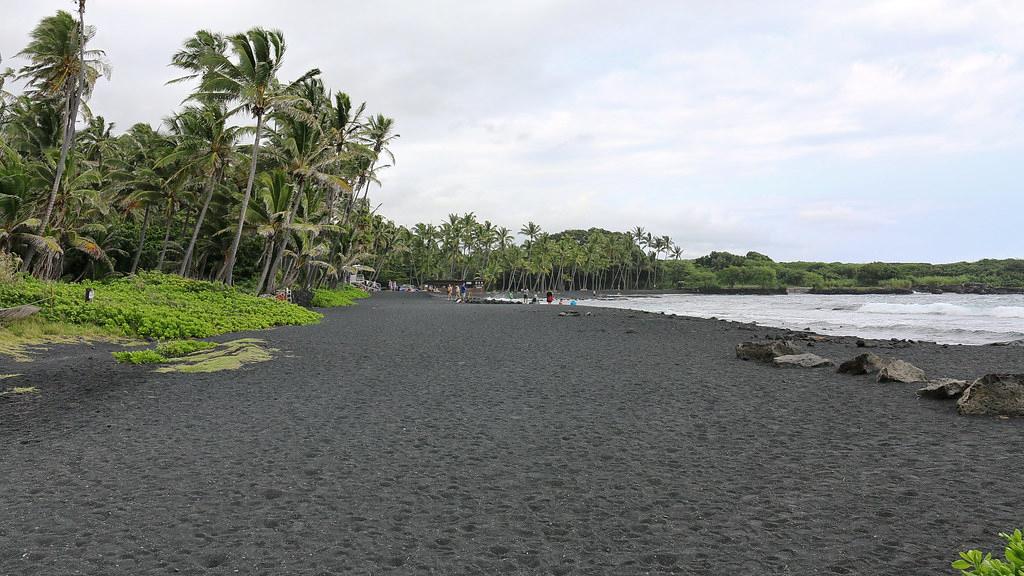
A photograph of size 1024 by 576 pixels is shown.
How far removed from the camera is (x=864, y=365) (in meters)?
9.95

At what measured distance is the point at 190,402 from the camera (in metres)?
7.19

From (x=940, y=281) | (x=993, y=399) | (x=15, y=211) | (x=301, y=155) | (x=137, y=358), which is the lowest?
(x=137, y=358)

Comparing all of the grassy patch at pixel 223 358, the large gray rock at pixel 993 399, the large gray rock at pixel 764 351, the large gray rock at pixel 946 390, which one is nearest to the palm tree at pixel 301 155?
the grassy patch at pixel 223 358

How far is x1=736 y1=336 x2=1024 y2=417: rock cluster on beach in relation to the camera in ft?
22.1

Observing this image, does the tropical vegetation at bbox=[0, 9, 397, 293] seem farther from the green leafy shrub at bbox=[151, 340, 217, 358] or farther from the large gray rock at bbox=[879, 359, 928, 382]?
the large gray rock at bbox=[879, 359, 928, 382]

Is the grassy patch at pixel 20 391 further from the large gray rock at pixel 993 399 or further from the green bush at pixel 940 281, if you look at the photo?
the green bush at pixel 940 281

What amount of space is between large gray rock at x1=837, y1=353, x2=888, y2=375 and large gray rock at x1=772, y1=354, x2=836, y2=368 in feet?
2.38

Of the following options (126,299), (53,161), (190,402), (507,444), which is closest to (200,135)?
(53,161)

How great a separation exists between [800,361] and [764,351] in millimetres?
890

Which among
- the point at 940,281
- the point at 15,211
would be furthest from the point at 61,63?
the point at 940,281

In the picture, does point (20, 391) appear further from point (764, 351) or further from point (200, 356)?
point (764, 351)

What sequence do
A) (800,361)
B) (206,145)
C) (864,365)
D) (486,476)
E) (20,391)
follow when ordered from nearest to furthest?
(486,476) < (20,391) < (864,365) < (800,361) < (206,145)

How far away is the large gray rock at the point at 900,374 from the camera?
9.07m

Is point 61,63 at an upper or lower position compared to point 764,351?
upper
